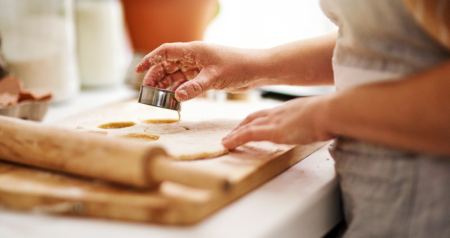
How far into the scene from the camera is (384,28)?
1.74 ft

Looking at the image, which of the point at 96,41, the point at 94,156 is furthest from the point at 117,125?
the point at 96,41

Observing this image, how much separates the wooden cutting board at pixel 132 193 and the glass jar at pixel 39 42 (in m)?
0.75

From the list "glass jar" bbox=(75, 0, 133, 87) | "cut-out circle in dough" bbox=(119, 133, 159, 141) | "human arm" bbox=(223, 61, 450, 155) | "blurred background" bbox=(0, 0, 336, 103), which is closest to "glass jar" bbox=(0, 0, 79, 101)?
"blurred background" bbox=(0, 0, 336, 103)

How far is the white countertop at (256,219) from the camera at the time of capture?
0.47 metres

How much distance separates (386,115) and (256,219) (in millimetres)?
235

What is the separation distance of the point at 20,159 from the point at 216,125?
457mm

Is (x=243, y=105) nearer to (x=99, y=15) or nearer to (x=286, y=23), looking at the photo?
(x=99, y=15)

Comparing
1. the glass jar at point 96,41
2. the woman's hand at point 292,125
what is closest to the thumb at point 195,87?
the woman's hand at point 292,125

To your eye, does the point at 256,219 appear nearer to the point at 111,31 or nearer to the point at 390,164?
the point at 390,164

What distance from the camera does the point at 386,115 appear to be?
49 cm

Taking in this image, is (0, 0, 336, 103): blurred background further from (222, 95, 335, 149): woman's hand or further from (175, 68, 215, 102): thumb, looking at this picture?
(222, 95, 335, 149): woman's hand

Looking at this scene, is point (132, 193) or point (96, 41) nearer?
point (132, 193)

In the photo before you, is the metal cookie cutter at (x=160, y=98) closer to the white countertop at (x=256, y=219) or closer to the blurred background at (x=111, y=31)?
the white countertop at (x=256, y=219)

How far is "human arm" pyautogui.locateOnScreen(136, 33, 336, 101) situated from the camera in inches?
35.4
